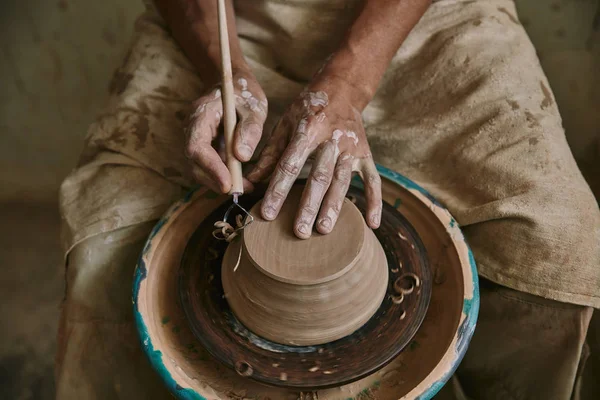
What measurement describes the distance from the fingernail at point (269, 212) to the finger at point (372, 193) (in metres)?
0.21

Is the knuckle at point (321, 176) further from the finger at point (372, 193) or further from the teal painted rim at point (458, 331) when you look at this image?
the teal painted rim at point (458, 331)

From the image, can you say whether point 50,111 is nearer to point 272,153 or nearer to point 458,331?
point 272,153

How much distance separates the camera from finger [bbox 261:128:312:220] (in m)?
1.04

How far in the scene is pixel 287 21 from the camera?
1.52 m

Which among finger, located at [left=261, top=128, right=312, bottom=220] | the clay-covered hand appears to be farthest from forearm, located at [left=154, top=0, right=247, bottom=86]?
finger, located at [left=261, top=128, right=312, bottom=220]

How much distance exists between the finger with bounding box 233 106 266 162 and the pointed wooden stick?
0.04 ft

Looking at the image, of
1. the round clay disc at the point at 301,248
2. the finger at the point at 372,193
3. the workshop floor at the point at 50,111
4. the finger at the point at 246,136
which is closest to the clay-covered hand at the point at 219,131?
the finger at the point at 246,136

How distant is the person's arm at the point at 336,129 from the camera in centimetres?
105

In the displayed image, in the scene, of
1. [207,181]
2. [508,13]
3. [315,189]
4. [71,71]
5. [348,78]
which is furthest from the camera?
[71,71]

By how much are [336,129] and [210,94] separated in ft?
1.03

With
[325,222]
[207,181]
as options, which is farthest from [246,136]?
[325,222]

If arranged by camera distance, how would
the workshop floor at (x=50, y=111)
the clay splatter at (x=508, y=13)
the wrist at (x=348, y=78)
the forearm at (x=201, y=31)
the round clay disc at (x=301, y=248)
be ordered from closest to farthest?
1. the round clay disc at (x=301, y=248)
2. the wrist at (x=348, y=78)
3. the forearm at (x=201, y=31)
4. the clay splatter at (x=508, y=13)
5. the workshop floor at (x=50, y=111)

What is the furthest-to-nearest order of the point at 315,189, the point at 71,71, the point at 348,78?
the point at 71,71 < the point at 348,78 < the point at 315,189

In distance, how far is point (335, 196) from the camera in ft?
3.49
